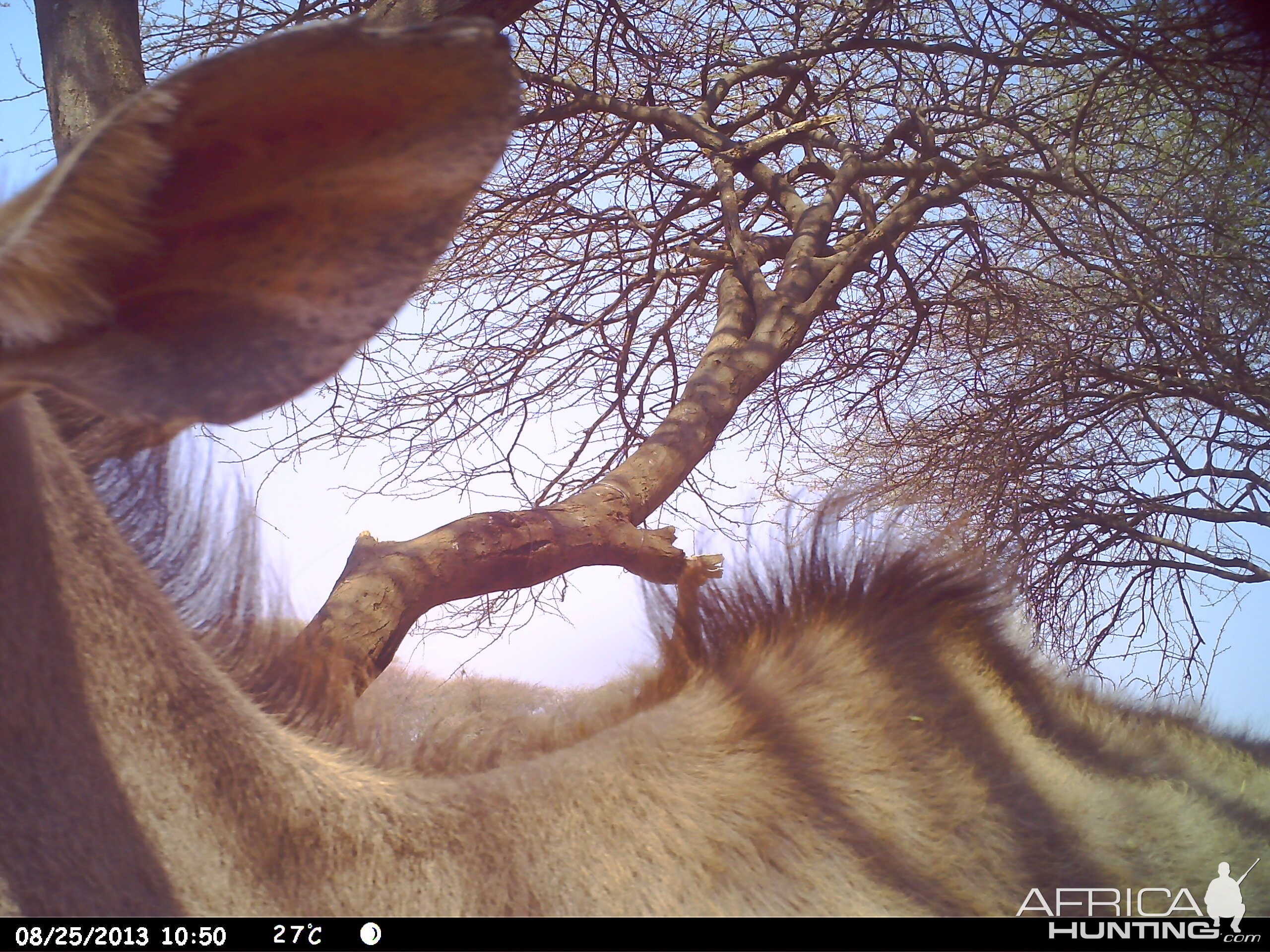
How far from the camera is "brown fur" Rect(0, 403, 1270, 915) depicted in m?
1.32

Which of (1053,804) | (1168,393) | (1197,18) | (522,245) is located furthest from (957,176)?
(1053,804)

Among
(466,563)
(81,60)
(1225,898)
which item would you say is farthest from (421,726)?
(81,60)

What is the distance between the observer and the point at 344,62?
94 cm

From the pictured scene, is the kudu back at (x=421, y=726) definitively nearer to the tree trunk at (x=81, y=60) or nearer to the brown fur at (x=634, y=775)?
the brown fur at (x=634, y=775)

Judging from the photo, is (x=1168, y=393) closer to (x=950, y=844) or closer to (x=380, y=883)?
(x=950, y=844)

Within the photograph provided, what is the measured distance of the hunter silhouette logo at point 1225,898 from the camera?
6.96 ft

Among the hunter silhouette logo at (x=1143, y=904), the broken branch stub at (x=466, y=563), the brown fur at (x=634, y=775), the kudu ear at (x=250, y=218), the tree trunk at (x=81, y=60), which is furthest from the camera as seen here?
the tree trunk at (x=81, y=60)

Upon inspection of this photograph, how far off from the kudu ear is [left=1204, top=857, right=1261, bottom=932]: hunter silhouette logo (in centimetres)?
239

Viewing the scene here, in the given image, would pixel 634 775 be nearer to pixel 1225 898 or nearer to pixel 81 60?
pixel 1225 898

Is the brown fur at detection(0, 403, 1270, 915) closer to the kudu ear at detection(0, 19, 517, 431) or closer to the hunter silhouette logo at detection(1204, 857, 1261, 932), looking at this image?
the hunter silhouette logo at detection(1204, 857, 1261, 932)

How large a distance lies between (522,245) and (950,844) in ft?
12.6

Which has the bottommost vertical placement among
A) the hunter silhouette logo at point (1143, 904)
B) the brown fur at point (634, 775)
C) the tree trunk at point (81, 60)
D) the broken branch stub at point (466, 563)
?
the hunter silhouette logo at point (1143, 904)

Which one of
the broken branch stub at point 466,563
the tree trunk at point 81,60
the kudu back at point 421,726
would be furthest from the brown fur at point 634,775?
the tree trunk at point 81,60

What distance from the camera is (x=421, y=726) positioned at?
1.92 meters
